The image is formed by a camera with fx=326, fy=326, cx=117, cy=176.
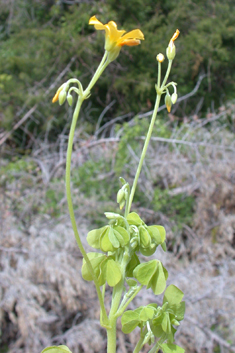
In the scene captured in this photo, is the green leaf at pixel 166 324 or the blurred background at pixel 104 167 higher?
the green leaf at pixel 166 324

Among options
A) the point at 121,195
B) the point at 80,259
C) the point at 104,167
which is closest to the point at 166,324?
the point at 121,195

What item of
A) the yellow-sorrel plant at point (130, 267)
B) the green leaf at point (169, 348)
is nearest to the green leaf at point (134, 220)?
the yellow-sorrel plant at point (130, 267)

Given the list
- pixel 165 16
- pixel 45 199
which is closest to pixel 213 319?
pixel 45 199

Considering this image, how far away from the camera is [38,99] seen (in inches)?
129

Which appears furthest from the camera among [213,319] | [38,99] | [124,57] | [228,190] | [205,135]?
[124,57]

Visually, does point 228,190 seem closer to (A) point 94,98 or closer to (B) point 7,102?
(A) point 94,98

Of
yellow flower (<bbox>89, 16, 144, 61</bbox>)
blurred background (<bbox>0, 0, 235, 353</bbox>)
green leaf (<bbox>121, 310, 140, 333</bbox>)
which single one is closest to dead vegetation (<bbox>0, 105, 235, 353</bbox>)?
blurred background (<bbox>0, 0, 235, 353</bbox>)

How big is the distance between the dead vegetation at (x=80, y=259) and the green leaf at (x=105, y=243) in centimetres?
140

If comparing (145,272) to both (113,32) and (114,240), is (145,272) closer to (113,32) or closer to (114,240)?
(114,240)

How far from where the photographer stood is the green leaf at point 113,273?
30 cm

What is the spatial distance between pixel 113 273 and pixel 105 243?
3 cm

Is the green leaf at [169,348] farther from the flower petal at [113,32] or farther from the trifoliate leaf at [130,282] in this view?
the flower petal at [113,32]

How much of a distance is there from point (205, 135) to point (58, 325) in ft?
5.92

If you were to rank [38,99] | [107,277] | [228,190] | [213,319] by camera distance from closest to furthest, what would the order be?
[107,277] → [213,319] → [228,190] → [38,99]
